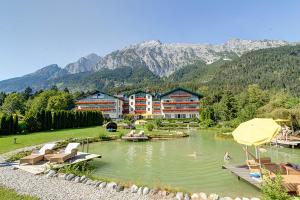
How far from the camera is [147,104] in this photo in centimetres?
9444

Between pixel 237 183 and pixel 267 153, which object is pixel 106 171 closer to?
pixel 237 183

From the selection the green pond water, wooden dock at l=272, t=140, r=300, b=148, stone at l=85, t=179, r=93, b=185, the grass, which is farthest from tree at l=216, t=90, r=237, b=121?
the grass

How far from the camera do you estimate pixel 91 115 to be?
57594mm

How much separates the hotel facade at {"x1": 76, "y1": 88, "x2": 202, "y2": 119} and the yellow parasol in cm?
7500

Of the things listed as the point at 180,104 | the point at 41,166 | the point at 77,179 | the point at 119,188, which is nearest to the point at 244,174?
the point at 119,188

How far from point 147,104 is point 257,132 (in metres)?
82.8

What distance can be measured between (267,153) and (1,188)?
20.1 metres

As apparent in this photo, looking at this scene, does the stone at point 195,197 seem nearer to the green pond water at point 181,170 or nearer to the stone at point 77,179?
the green pond water at point 181,170

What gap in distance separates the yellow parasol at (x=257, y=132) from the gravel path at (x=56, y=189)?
14.6 ft

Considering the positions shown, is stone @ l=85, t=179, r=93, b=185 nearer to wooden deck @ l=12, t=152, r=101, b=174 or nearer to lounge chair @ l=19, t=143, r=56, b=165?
wooden deck @ l=12, t=152, r=101, b=174

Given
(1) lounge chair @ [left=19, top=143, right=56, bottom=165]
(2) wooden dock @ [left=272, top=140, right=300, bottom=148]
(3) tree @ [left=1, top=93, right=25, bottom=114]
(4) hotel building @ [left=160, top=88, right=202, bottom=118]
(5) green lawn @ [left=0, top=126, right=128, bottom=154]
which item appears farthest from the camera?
(3) tree @ [left=1, top=93, right=25, bottom=114]

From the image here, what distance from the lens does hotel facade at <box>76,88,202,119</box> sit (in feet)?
288

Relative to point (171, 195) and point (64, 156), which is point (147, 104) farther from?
point (171, 195)

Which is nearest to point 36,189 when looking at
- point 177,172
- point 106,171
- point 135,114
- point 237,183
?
point 106,171
